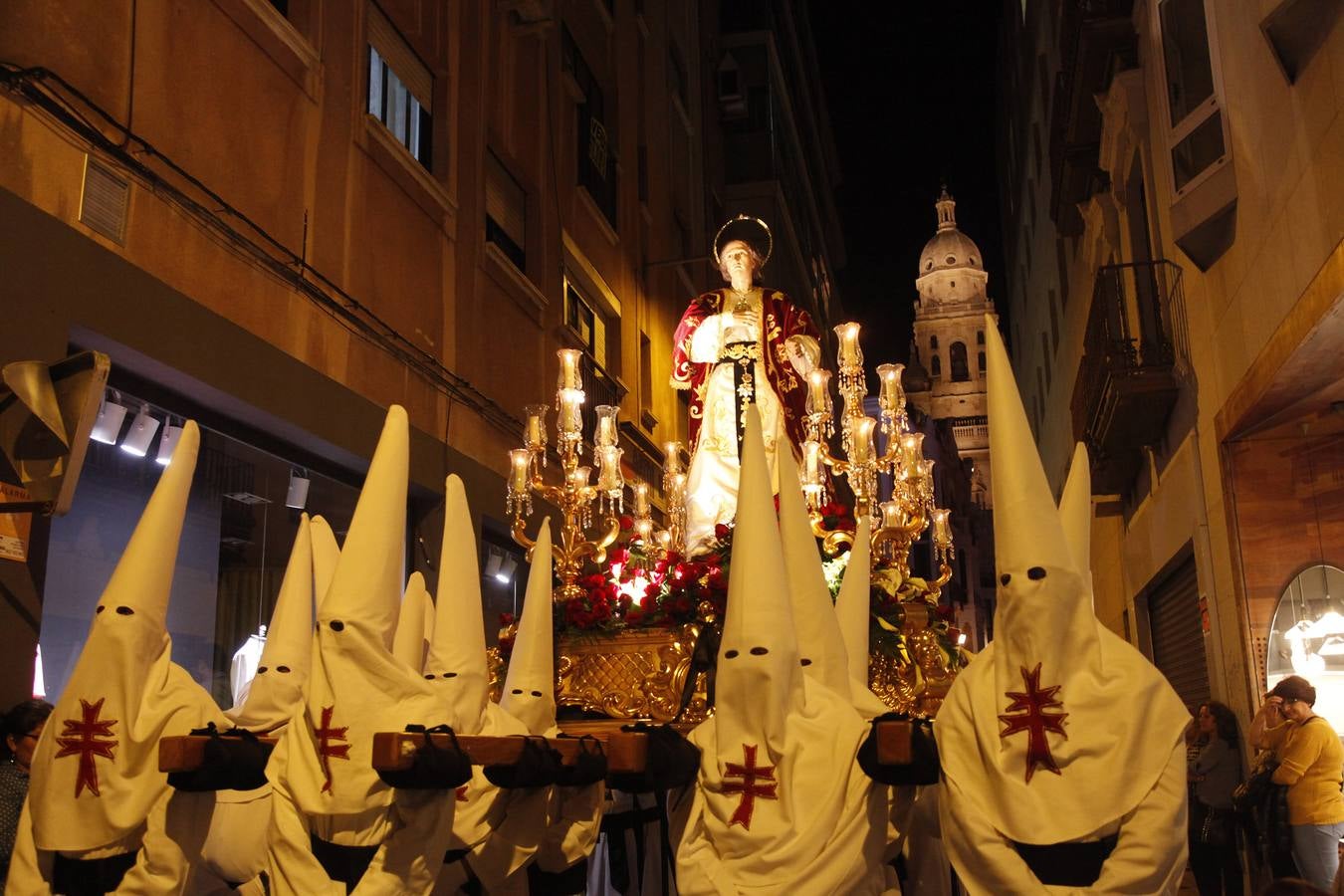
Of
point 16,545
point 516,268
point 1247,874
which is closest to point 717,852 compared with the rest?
point 16,545

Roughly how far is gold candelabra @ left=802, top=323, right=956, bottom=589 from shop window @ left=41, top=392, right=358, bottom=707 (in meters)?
3.60

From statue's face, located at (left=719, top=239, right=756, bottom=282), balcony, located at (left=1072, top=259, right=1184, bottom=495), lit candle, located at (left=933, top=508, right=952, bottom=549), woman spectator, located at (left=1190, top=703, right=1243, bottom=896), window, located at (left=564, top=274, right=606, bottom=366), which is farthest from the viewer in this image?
window, located at (left=564, top=274, right=606, bottom=366)

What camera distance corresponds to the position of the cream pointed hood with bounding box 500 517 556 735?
598cm

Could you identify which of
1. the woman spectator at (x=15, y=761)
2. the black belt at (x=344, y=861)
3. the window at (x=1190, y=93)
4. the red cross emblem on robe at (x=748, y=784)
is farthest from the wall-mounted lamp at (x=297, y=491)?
the window at (x=1190, y=93)

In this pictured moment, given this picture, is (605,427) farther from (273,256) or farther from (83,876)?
(83,876)

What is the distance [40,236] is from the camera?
6.31 meters

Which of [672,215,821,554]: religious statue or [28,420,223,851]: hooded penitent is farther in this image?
[672,215,821,554]: religious statue

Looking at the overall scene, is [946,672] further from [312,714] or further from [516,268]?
[516,268]

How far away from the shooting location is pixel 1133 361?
455 inches

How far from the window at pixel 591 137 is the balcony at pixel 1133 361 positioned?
6301mm

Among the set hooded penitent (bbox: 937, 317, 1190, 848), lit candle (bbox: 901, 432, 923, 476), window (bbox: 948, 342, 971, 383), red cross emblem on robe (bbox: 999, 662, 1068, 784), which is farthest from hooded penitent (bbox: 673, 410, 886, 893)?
window (bbox: 948, 342, 971, 383)

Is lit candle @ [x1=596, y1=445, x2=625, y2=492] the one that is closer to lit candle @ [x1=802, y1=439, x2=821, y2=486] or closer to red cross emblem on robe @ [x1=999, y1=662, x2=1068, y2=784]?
lit candle @ [x1=802, y1=439, x2=821, y2=486]

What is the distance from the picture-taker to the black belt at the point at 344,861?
4168mm

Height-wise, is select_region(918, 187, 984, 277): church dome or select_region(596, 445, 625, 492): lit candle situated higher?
select_region(918, 187, 984, 277): church dome
